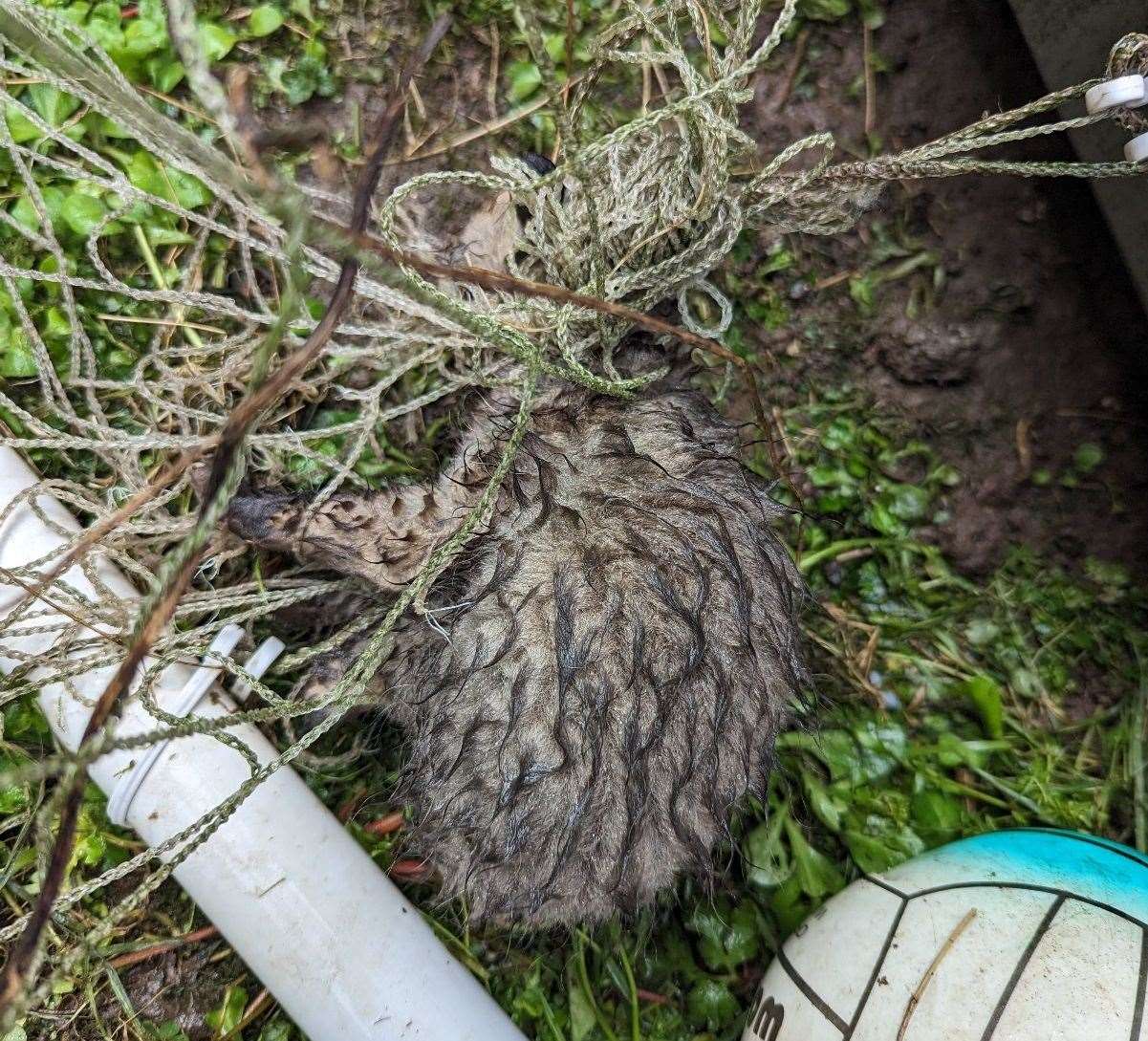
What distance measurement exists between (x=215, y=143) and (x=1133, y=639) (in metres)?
1.93

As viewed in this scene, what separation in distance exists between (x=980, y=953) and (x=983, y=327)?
3.56ft

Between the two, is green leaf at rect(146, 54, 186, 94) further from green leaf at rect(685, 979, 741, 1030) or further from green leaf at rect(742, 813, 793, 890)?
green leaf at rect(685, 979, 741, 1030)

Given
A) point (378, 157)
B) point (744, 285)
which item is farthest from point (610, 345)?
point (378, 157)

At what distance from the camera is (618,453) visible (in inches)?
48.7

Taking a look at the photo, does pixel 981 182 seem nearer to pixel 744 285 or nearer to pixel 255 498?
pixel 744 285

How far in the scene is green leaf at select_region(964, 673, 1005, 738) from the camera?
5.30 feet

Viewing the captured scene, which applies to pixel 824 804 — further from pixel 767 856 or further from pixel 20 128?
pixel 20 128

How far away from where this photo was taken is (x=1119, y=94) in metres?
1.24

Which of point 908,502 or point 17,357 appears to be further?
point 908,502

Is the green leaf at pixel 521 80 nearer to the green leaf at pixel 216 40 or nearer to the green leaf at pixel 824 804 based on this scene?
the green leaf at pixel 216 40

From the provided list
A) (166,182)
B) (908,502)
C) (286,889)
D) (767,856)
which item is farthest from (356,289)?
(767,856)

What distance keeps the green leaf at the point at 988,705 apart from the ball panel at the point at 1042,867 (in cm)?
24

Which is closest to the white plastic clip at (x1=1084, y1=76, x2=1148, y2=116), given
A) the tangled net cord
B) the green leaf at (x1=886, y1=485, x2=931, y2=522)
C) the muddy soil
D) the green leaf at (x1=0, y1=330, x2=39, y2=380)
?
the tangled net cord

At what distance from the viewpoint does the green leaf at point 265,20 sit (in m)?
1.59
